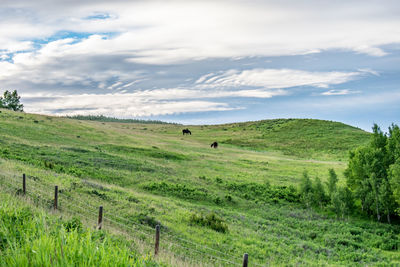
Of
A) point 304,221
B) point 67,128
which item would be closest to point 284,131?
point 67,128

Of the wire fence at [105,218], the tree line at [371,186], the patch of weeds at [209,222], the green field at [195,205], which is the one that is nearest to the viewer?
the wire fence at [105,218]

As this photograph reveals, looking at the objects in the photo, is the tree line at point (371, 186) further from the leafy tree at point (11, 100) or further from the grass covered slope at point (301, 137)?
the leafy tree at point (11, 100)

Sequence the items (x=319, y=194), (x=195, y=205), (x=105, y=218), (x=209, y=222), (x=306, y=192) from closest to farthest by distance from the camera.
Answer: (x=105, y=218) < (x=209, y=222) < (x=195, y=205) < (x=319, y=194) < (x=306, y=192)

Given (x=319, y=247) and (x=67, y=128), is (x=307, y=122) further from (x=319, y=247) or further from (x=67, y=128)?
(x=319, y=247)

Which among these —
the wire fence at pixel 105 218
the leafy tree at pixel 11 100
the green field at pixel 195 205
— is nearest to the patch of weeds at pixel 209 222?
the green field at pixel 195 205

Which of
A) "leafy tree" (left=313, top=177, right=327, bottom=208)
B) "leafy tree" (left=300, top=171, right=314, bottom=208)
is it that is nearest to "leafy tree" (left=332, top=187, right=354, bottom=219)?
"leafy tree" (left=313, top=177, right=327, bottom=208)

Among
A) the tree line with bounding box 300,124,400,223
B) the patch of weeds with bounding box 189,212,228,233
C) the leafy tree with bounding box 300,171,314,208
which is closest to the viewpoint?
the patch of weeds with bounding box 189,212,228,233

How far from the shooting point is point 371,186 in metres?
30.9

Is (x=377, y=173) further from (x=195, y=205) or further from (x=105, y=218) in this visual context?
(x=105, y=218)

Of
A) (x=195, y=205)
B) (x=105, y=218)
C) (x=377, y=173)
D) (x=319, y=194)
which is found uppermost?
(x=377, y=173)

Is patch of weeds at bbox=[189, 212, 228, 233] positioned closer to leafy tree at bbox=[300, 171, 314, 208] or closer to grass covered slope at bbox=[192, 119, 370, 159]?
leafy tree at bbox=[300, 171, 314, 208]

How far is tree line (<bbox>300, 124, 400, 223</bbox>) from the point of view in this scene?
2889 centimetres

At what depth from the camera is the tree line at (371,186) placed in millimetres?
28891

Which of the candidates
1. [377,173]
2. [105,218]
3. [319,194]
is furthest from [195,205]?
[377,173]
